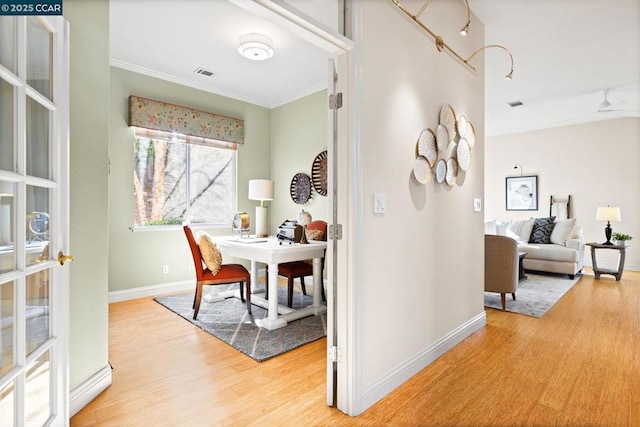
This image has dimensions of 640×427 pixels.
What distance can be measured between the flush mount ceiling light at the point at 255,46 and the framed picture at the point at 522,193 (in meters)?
6.16

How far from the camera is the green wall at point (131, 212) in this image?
3.77 meters

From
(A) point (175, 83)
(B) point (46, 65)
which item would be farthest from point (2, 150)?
(A) point (175, 83)

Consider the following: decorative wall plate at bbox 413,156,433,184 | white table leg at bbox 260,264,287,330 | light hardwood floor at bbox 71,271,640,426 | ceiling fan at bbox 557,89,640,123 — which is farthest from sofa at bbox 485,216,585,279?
white table leg at bbox 260,264,287,330

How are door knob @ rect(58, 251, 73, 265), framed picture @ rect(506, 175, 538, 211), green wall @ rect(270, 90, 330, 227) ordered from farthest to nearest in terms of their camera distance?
framed picture @ rect(506, 175, 538, 211) < green wall @ rect(270, 90, 330, 227) < door knob @ rect(58, 251, 73, 265)

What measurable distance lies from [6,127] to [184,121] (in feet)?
11.1

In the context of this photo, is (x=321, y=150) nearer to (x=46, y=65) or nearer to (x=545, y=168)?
(x=46, y=65)

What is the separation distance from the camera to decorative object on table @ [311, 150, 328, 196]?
446 cm

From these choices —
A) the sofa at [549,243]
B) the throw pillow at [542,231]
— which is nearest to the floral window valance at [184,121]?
the sofa at [549,243]

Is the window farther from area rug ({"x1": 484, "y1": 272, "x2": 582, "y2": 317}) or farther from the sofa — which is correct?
the sofa

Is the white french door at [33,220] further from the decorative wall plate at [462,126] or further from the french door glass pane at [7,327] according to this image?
the decorative wall plate at [462,126]

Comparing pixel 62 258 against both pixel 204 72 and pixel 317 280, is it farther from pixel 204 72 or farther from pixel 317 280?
pixel 204 72

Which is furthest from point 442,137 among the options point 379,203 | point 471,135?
point 379,203

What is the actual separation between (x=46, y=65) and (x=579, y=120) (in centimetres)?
771

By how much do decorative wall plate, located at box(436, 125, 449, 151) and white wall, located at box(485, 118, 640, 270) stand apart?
561 centimetres
